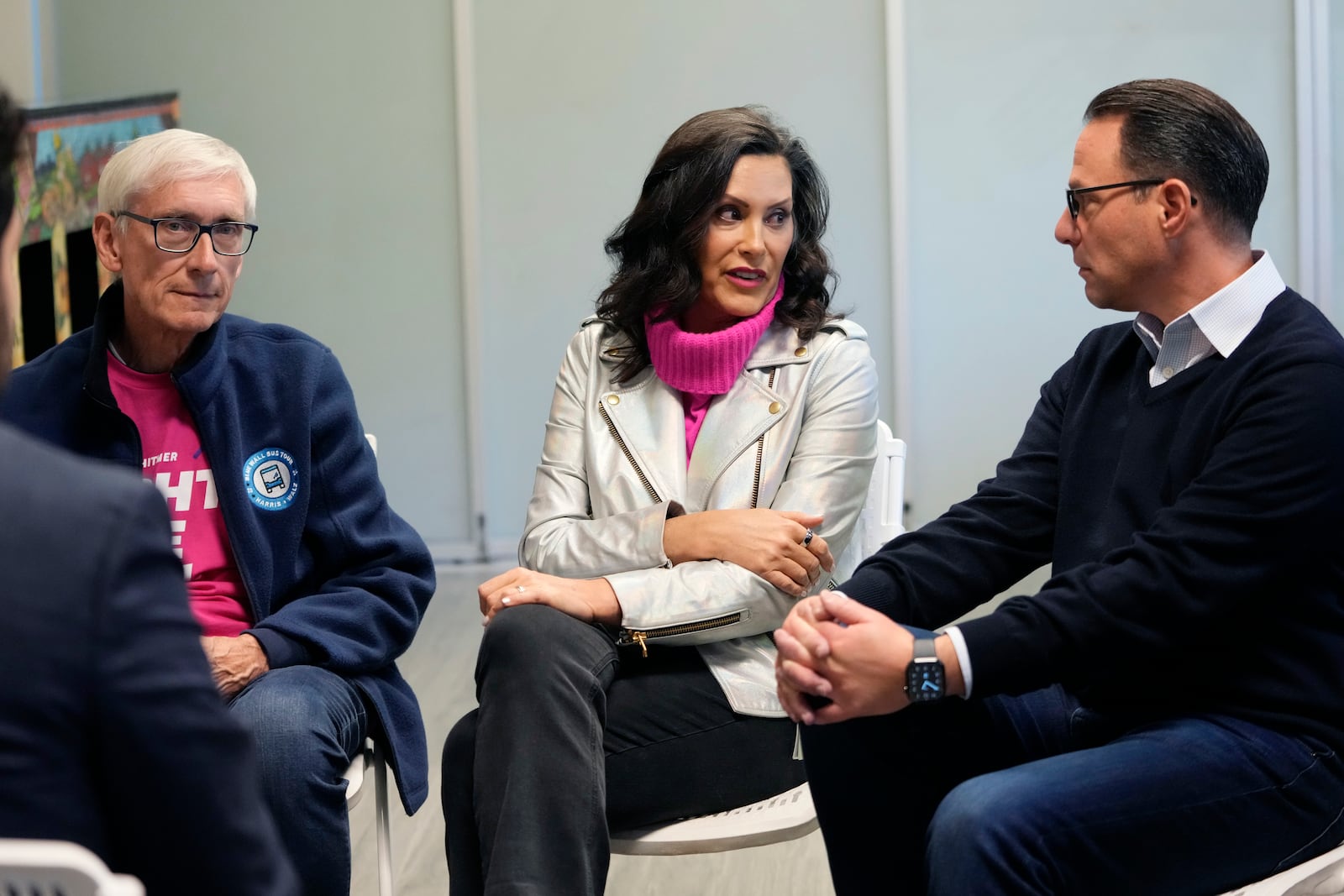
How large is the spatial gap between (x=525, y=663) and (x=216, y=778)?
103 cm

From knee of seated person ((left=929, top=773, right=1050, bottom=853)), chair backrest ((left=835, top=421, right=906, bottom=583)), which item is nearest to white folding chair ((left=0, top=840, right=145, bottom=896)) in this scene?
knee of seated person ((left=929, top=773, right=1050, bottom=853))

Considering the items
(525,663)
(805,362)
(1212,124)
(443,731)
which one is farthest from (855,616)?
(443,731)

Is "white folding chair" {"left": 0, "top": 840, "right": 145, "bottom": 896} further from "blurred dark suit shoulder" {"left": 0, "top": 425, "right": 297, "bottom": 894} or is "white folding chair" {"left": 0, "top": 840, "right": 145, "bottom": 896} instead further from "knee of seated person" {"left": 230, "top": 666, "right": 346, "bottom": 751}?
"knee of seated person" {"left": 230, "top": 666, "right": 346, "bottom": 751}

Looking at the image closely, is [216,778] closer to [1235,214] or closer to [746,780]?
[746,780]

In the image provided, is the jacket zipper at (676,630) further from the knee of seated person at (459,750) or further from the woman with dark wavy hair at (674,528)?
the knee of seated person at (459,750)

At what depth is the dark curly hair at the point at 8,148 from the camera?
970 millimetres

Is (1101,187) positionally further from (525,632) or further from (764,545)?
(525,632)

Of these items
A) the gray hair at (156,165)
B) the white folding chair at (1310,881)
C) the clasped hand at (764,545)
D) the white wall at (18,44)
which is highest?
the white wall at (18,44)

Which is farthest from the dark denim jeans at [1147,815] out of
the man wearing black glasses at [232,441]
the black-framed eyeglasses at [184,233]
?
the black-framed eyeglasses at [184,233]

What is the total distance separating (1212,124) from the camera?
1.91 meters

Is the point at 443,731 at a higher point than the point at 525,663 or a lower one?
lower

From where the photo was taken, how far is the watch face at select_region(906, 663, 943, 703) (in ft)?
5.90

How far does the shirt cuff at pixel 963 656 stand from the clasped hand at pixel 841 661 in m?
0.05

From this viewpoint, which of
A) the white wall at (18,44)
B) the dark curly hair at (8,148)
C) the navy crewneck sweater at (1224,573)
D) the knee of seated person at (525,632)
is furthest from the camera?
the white wall at (18,44)
